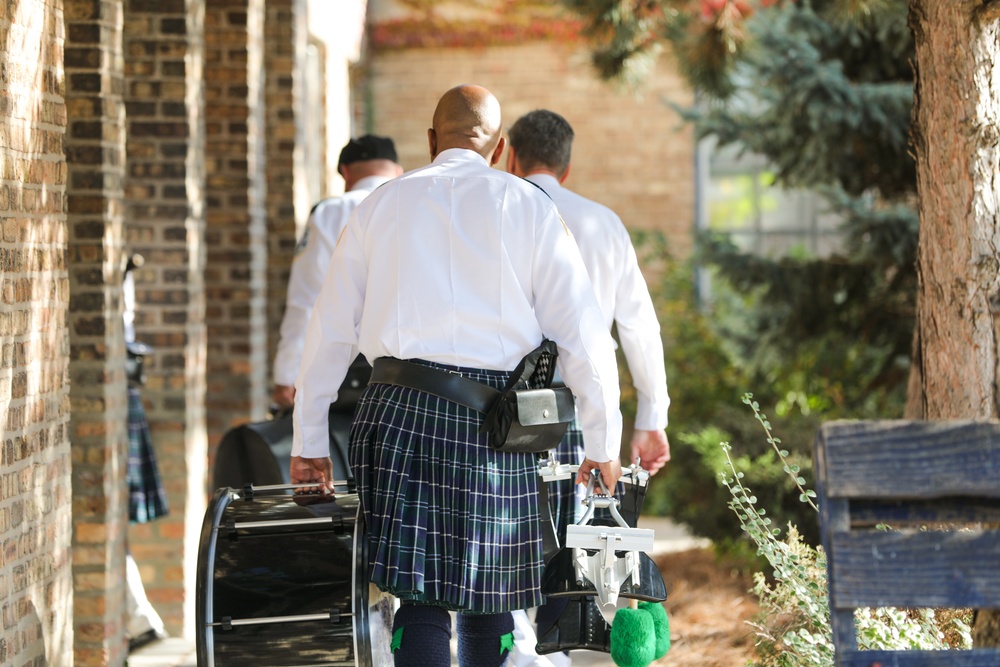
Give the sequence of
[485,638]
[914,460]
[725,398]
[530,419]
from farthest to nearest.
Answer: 1. [725,398]
2. [485,638]
3. [530,419]
4. [914,460]

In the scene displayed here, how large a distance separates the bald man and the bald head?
3.2 inches

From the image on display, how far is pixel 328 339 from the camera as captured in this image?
11.2 feet

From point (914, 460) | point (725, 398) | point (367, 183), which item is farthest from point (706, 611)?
point (725, 398)

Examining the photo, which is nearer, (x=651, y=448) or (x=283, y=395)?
(x=651, y=448)

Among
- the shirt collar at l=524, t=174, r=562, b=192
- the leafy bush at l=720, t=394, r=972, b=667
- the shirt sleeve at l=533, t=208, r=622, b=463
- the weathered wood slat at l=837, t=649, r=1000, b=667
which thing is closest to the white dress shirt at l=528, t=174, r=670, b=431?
the shirt collar at l=524, t=174, r=562, b=192

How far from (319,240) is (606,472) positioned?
7.81 ft

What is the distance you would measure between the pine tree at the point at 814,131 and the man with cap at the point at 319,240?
4.58 feet

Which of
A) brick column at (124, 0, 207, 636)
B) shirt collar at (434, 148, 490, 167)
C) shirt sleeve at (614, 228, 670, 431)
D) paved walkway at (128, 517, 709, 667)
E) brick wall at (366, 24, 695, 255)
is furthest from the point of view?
brick wall at (366, 24, 695, 255)

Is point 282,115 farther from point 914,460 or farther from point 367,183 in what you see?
point 914,460

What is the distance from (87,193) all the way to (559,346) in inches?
73.0

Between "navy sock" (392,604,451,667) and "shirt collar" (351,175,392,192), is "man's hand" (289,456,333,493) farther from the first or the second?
"shirt collar" (351,175,392,192)

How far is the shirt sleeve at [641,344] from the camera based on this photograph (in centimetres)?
424

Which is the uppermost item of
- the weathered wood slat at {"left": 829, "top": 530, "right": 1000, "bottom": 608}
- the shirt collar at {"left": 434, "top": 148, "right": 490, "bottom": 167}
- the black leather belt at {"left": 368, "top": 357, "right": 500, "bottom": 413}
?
the shirt collar at {"left": 434, "top": 148, "right": 490, "bottom": 167}

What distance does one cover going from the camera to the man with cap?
17.6 ft
